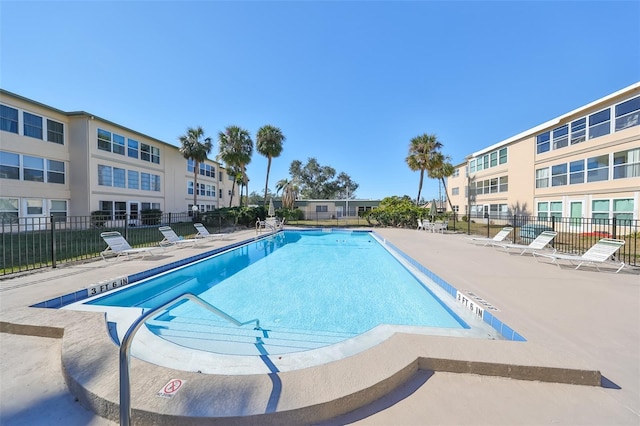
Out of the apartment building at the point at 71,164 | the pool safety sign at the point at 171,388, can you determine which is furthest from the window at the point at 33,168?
the pool safety sign at the point at 171,388

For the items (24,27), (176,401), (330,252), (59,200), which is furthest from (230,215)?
(176,401)

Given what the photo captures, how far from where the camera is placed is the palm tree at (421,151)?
23.2 m

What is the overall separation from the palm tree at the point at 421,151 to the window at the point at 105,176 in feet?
81.4

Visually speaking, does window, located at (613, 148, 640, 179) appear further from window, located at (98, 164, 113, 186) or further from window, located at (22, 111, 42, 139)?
window, located at (22, 111, 42, 139)

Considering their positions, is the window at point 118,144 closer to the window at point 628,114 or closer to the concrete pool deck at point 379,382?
the concrete pool deck at point 379,382

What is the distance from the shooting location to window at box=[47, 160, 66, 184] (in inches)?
611

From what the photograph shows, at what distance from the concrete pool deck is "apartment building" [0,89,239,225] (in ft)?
29.8

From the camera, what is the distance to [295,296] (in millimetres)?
5816

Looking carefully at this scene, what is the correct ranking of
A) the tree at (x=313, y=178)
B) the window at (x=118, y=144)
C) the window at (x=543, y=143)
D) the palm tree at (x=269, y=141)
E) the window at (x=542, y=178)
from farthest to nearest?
1. the tree at (x=313, y=178)
2. the palm tree at (x=269, y=141)
3. the window at (x=118, y=144)
4. the window at (x=542, y=178)
5. the window at (x=543, y=143)

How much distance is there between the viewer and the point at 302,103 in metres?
20.6

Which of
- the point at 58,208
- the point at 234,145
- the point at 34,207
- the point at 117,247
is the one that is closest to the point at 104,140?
the point at 58,208

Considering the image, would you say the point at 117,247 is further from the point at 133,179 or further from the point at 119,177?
the point at 133,179

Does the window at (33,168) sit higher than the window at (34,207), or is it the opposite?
the window at (33,168)

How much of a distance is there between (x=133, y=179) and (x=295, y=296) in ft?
70.0
